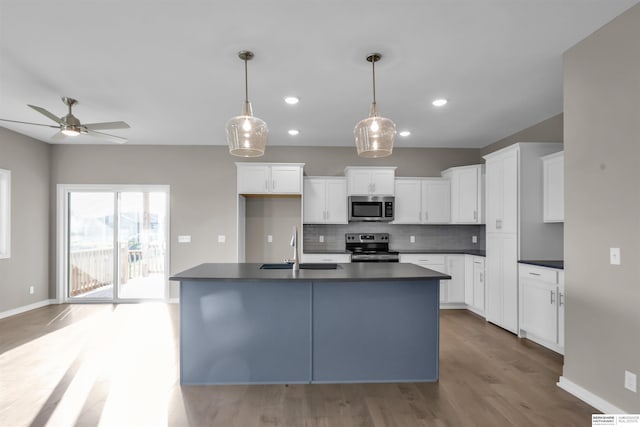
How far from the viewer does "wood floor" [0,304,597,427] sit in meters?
2.38

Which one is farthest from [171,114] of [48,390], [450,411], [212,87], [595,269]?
[595,269]

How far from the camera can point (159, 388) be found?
2.83 meters

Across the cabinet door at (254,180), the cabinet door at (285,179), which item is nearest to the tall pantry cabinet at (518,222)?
the cabinet door at (285,179)

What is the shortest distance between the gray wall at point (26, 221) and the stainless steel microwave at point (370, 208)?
492 cm

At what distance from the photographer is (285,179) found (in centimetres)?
554

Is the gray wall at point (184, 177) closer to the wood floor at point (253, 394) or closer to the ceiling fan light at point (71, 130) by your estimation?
the wood floor at point (253, 394)

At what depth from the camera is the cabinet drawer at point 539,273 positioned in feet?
11.6

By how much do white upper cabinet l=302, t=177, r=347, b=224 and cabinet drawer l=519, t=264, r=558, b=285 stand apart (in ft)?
8.62

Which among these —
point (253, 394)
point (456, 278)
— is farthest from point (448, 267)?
point (253, 394)

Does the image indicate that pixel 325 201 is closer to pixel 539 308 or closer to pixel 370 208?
pixel 370 208

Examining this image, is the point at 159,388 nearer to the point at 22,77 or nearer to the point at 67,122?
the point at 67,122

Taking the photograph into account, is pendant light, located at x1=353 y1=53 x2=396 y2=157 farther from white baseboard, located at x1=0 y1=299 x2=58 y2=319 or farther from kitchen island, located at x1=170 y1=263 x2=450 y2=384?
white baseboard, located at x1=0 y1=299 x2=58 y2=319

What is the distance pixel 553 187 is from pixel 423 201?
2.10 metres

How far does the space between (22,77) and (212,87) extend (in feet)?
5.48
